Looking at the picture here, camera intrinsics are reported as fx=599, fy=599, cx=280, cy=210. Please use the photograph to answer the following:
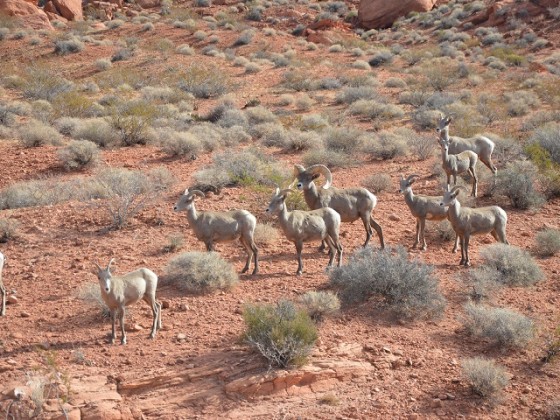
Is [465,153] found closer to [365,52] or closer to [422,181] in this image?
[422,181]

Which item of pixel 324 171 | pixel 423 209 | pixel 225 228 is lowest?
pixel 423 209

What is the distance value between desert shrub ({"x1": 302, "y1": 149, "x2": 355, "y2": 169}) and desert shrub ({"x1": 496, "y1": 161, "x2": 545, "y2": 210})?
166 inches

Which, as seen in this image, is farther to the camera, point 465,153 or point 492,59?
point 492,59

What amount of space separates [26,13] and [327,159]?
37.4 metres

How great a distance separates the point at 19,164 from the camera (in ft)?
55.7

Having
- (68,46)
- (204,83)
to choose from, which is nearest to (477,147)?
(204,83)

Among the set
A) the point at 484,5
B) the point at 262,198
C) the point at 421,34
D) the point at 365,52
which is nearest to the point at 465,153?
the point at 262,198

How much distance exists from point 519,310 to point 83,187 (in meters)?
9.67

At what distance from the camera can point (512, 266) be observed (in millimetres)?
9578

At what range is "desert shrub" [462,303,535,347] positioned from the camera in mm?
7629

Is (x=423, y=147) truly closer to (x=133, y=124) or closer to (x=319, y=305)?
(x=133, y=124)

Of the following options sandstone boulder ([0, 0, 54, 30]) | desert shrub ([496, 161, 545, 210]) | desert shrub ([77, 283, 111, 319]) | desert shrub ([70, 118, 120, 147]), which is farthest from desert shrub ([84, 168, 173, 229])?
sandstone boulder ([0, 0, 54, 30])

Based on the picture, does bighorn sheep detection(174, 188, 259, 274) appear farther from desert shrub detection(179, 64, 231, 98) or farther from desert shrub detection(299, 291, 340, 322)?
desert shrub detection(179, 64, 231, 98)

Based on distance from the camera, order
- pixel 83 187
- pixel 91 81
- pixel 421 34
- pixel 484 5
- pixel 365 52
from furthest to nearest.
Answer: pixel 484 5, pixel 421 34, pixel 365 52, pixel 91 81, pixel 83 187
